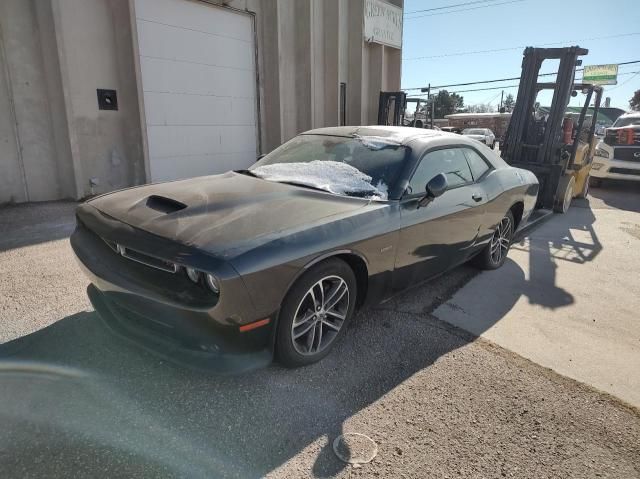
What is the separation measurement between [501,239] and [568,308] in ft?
3.72

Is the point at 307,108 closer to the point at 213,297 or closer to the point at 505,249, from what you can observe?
the point at 505,249

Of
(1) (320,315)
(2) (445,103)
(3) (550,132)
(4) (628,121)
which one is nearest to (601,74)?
(4) (628,121)

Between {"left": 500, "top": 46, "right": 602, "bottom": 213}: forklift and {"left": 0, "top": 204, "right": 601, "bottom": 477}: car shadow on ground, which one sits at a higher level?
{"left": 500, "top": 46, "right": 602, "bottom": 213}: forklift

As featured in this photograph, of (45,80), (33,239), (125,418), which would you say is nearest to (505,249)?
(125,418)

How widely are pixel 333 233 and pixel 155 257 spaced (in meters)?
1.02

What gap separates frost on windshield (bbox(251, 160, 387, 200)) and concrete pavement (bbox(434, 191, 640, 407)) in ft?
4.22

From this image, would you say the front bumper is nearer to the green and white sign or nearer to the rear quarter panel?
the rear quarter panel

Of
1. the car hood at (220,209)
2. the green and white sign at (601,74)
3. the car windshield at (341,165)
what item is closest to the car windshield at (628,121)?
the car windshield at (341,165)

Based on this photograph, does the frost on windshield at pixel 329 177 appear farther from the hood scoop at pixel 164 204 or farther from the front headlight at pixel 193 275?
the front headlight at pixel 193 275

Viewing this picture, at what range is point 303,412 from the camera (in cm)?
245

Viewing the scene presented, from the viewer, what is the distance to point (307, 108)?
447 inches

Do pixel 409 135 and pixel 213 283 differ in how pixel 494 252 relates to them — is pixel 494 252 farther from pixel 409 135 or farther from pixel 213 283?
pixel 213 283

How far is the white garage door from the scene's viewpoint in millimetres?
8164

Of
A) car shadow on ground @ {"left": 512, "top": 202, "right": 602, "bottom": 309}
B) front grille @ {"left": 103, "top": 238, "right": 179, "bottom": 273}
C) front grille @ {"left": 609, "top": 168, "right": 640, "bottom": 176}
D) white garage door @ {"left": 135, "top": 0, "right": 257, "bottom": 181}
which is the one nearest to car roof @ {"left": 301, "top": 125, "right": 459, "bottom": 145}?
car shadow on ground @ {"left": 512, "top": 202, "right": 602, "bottom": 309}
